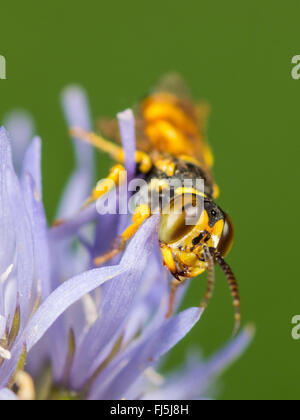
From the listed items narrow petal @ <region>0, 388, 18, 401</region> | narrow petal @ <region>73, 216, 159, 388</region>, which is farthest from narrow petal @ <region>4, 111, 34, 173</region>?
narrow petal @ <region>0, 388, 18, 401</region>

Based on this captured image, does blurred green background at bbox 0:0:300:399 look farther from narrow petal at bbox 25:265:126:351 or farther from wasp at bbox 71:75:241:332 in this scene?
narrow petal at bbox 25:265:126:351

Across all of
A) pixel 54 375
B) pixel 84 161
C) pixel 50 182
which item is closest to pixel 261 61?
pixel 50 182

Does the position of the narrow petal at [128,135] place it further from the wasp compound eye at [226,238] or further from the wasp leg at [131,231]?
the wasp compound eye at [226,238]

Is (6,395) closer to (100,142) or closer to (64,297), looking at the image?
(64,297)

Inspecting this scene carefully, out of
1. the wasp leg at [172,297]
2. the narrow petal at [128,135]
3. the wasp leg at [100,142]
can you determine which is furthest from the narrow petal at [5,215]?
the wasp leg at [100,142]

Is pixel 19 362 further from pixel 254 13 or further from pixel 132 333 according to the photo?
pixel 254 13

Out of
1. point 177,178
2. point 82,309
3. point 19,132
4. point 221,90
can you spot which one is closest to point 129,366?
point 82,309

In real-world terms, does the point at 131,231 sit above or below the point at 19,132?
below
